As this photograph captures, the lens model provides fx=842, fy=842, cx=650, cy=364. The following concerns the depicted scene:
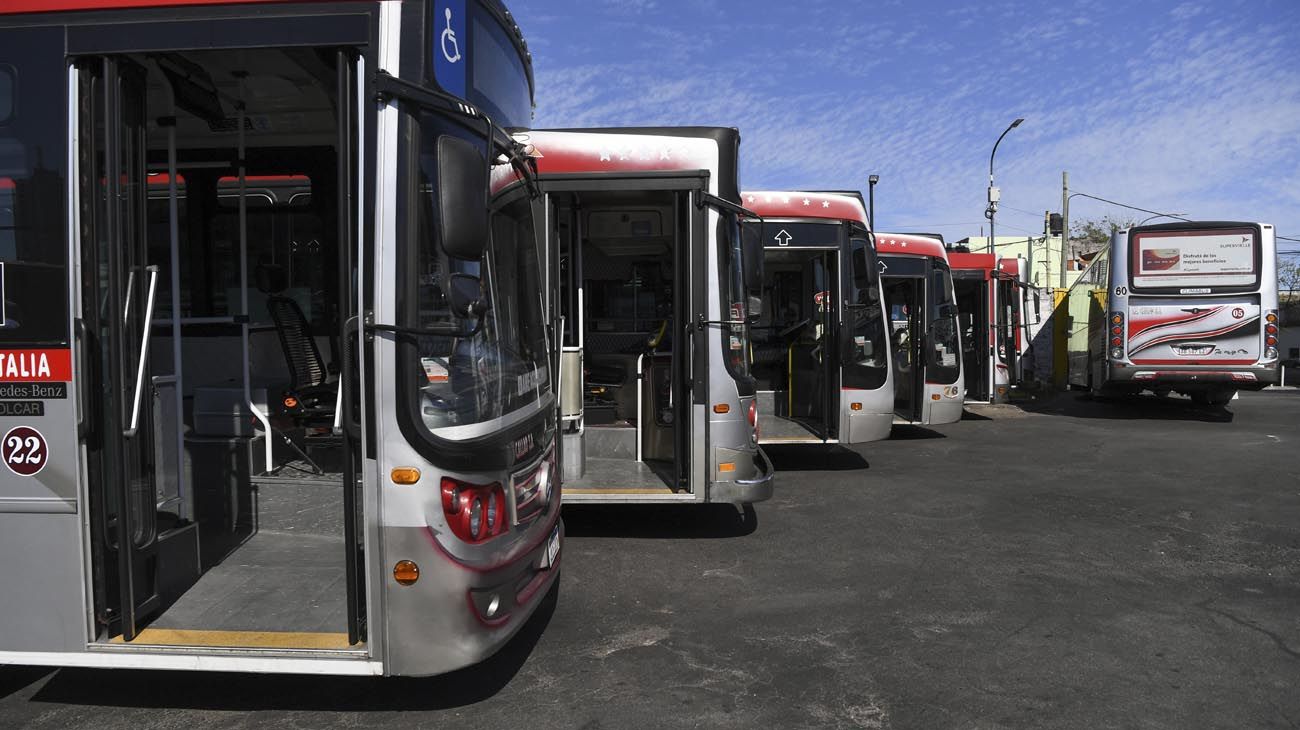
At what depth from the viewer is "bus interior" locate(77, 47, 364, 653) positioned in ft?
10.6

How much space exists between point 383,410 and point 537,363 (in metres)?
1.18

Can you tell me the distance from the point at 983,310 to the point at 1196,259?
11.4ft

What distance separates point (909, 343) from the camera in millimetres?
11609

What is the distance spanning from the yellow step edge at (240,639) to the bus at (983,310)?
41.9 feet

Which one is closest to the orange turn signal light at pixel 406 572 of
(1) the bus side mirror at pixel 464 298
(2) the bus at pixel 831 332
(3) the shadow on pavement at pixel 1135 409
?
(1) the bus side mirror at pixel 464 298

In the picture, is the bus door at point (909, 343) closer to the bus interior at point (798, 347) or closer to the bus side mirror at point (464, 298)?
the bus interior at point (798, 347)

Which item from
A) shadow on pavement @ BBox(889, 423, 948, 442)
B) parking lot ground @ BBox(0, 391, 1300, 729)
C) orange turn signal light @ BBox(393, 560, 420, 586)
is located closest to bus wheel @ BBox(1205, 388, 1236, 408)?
shadow on pavement @ BBox(889, 423, 948, 442)

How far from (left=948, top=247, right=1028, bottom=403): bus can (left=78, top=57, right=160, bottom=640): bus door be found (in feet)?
42.8

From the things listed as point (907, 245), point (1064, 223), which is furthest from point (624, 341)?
point (1064, 223)

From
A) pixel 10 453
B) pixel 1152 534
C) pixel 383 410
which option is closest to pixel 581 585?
pixel 383 410

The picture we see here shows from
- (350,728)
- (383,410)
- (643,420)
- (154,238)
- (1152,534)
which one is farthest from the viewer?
(643,420)

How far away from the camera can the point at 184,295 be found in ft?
20.2

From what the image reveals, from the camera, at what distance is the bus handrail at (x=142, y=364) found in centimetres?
325

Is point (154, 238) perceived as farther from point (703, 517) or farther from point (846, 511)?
point (846, 511)
